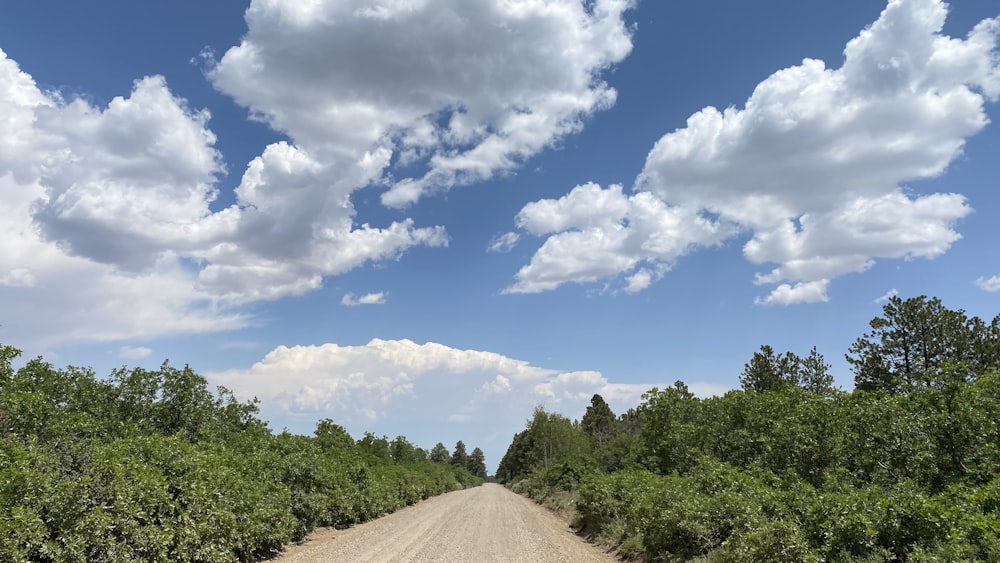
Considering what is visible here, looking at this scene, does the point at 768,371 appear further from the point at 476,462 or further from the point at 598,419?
the point at 476,462

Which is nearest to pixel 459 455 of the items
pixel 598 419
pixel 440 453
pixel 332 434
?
pixel 440 453

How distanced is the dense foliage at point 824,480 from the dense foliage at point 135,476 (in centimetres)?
1084

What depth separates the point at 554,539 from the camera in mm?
21609

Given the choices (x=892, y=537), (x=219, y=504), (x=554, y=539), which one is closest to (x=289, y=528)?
(x=219, y=504)

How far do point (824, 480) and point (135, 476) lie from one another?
15.2 m

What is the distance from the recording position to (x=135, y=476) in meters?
11.0

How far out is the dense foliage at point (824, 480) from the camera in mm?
8602

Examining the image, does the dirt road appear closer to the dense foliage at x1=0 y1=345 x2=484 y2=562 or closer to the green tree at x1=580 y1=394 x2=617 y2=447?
the dense foliage at x1=0 y1=345 x2=484 y2=562

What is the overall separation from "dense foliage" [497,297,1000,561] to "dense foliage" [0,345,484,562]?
1084 cm

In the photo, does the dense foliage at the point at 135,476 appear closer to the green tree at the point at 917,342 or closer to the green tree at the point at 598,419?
the green tree at the point at 917,342

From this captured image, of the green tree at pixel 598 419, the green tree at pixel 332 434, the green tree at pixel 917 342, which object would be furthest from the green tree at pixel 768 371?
the green tree at pixel 598 419

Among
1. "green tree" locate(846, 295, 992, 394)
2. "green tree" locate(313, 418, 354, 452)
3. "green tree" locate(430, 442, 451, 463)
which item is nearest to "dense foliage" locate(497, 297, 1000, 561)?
"green tree" locate(846, 295, 992, 394)

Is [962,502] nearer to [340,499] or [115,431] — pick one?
[115,431]

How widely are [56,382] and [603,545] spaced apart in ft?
58.3
